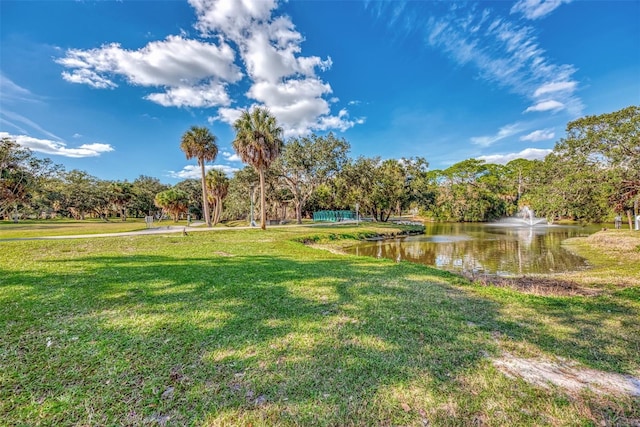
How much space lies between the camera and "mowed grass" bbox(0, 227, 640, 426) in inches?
92.0

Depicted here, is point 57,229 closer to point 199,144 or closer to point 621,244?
point 199,144

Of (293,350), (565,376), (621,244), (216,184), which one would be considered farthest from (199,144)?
(621,244)

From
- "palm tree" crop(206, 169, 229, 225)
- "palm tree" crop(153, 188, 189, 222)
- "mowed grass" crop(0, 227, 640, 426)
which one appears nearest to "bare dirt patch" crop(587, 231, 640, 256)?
"mowed grass" crop(0, 227, 640, 426)

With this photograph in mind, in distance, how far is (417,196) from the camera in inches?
1455

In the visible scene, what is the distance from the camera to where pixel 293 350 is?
3.32m

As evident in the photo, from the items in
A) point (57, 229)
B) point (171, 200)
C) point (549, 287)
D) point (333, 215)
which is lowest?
point (549, 287)

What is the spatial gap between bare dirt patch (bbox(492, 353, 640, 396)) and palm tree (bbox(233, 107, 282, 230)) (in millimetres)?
18359

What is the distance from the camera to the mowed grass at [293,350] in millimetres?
2336

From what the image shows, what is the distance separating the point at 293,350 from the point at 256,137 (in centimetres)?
1784

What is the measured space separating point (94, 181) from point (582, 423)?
74.6m

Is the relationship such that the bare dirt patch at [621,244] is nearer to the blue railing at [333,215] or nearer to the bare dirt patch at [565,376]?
the bare dirt patch at [565,376]

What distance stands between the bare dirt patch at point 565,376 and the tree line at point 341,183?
40.8ft

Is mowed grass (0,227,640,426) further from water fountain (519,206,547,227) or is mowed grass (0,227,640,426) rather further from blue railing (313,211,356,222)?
water fountain (519,206,547,227)

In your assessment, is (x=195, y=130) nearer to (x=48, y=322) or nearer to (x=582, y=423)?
(x=48, y=322)
